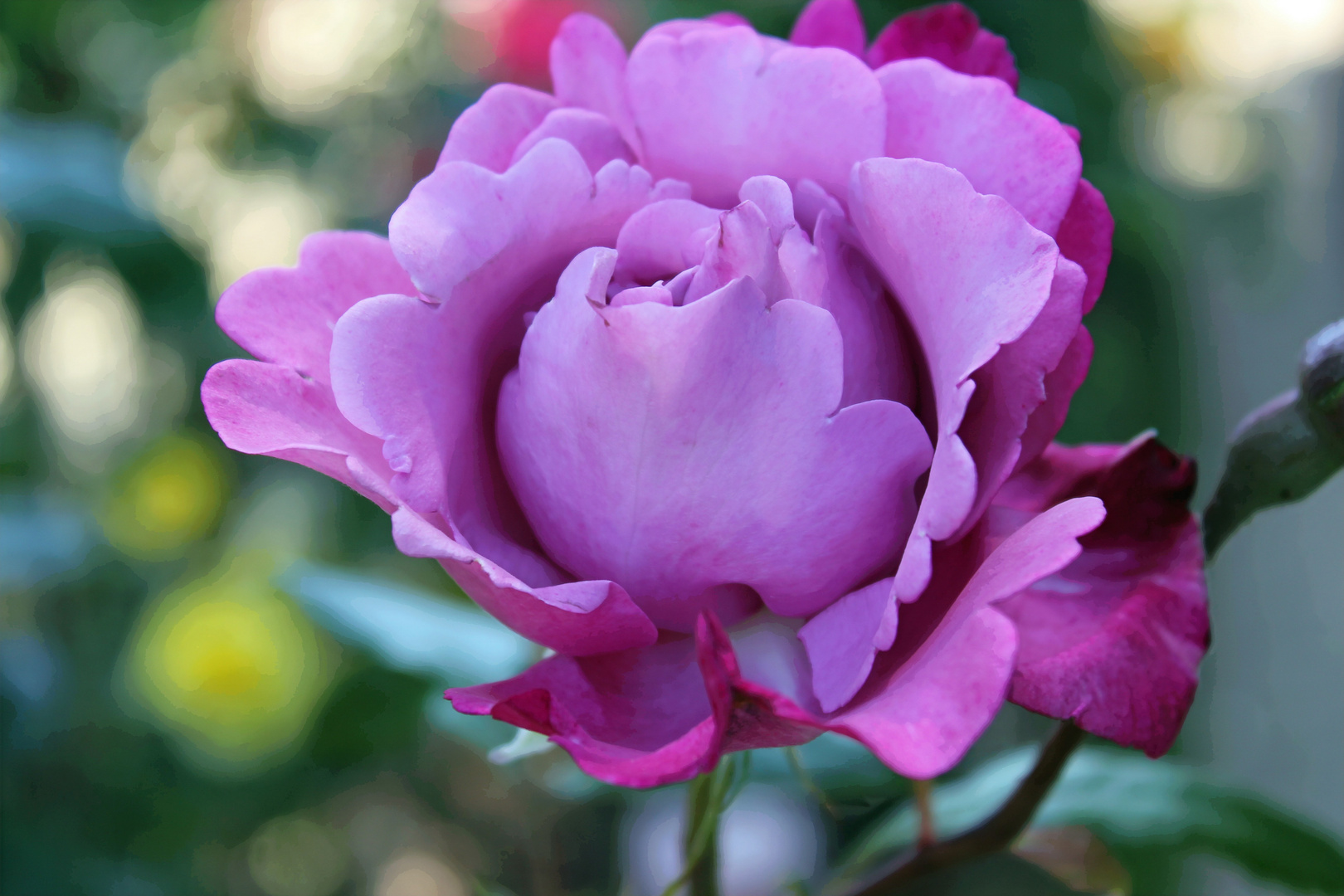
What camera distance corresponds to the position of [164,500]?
101 centimetres

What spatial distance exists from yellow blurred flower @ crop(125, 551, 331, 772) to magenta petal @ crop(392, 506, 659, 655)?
67cm

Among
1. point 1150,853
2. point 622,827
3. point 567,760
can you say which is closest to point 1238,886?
point 622,827

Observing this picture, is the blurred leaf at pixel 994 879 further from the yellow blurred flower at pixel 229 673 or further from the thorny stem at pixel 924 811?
the yellow blurred flower at pixel 229 673

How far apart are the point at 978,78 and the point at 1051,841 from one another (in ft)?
1.06

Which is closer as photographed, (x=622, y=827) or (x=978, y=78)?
(x=978, y=78)

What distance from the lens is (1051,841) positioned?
1.36ft

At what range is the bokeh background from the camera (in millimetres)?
852

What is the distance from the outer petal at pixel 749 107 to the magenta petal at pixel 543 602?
11 centimetres

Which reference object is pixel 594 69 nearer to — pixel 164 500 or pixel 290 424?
pixel 290 424

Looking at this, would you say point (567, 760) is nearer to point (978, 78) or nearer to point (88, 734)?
point (978, 78)

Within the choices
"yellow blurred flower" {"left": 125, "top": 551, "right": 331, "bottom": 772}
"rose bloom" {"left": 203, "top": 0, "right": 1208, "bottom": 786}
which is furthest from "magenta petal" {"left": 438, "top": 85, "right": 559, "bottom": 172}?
"yellow blurred flower" {"left": 125, "top": 551, "right": 331, "bottom": 772}

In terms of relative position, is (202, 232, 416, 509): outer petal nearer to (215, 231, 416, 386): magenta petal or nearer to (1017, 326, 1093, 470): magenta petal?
(215, 231, 416, 386): magenta petal

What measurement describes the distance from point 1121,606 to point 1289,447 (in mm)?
75

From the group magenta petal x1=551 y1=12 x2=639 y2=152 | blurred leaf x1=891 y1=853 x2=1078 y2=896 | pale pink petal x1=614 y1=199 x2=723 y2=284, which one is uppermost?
magenta petal x1=551 y1=12 x2=639 y2=152
